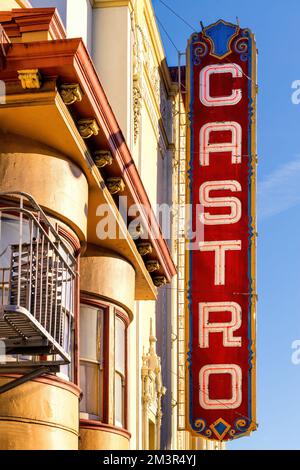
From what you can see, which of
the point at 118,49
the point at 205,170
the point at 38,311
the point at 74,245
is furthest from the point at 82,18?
the point at 38,311

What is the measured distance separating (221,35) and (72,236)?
1519cm

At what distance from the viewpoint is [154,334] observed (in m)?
23.3

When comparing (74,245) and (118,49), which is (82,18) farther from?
(74,245)

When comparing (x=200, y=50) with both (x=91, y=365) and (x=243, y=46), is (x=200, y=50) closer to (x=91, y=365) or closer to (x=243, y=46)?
(x=243, y=46)

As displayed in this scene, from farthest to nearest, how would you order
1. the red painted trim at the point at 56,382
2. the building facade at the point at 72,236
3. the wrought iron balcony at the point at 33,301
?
the red painted trim at the point at 56,382 < the building facade at the point at 72,236 < the wrought iron balcony at the point at 33,301

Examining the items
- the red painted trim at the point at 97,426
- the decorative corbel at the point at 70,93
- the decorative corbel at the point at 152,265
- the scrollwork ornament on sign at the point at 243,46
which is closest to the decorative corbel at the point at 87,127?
the decorative corbel at the point at 70,93

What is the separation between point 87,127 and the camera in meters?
12.6

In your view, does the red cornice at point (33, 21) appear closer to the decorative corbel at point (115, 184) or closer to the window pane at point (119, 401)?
the decorative corbel at point (115, 184)

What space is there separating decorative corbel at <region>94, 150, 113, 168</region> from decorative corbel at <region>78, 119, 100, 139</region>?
25.7 inches

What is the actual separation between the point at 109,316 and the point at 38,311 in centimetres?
445

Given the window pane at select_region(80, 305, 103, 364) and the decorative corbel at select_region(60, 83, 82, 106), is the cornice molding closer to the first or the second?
the window pane at select_region(80, 305, 103, 364)

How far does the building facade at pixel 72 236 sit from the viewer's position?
1024 cm

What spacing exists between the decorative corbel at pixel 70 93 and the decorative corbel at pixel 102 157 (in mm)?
1357
